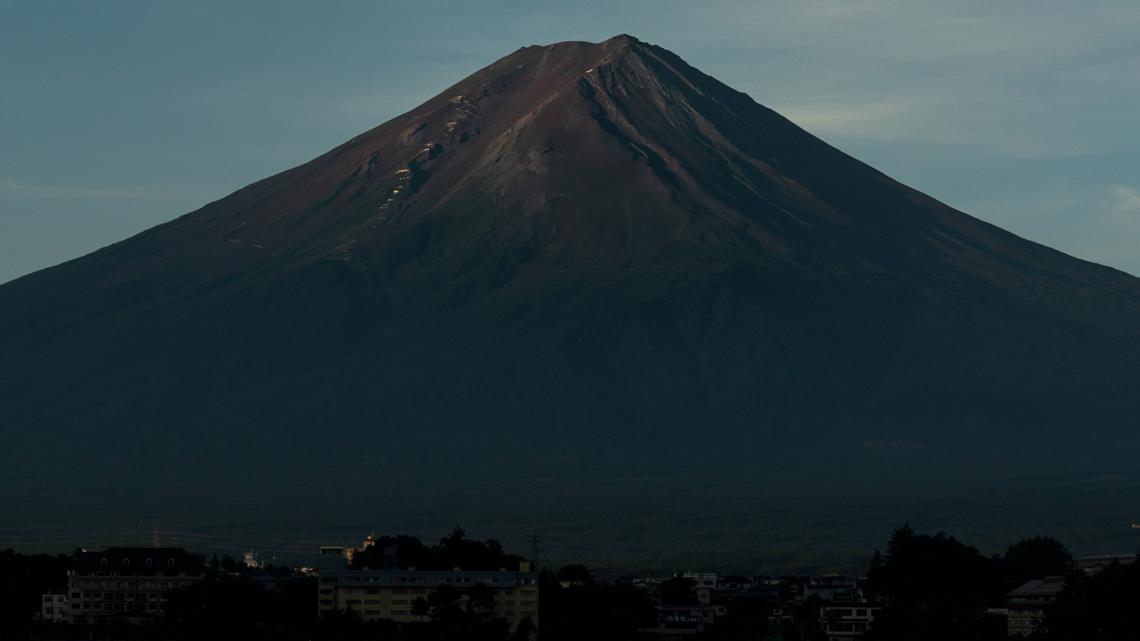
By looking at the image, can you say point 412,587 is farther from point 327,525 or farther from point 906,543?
point 327,525

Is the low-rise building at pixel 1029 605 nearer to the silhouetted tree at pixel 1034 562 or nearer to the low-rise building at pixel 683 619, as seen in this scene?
the low-rise building at pixel 683 619

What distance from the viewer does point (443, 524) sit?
633 ft

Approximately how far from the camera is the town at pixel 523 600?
315 feet

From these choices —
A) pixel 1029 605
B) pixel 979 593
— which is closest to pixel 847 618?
pixel 1029 605

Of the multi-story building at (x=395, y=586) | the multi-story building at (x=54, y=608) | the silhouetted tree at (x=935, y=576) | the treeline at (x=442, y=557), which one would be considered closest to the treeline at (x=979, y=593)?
the silhouetted tree at (x=935, y=576)

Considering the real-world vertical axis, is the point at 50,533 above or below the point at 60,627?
above

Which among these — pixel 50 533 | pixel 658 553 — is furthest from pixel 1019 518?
pixel 50 533

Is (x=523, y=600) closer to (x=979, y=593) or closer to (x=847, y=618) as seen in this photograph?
(x=847, y=618)

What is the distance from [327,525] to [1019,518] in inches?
1763

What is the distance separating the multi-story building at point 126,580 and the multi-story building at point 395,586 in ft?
41.0

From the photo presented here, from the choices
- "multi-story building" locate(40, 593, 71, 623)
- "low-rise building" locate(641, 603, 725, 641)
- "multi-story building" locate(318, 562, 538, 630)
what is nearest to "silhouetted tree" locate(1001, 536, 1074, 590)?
"low-rise building" locate(641, 603, 725, 641)

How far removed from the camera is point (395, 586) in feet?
346

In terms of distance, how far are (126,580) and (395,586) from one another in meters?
18.9

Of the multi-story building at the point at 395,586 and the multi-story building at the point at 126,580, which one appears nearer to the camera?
the multi-story building at the point at 395,586
